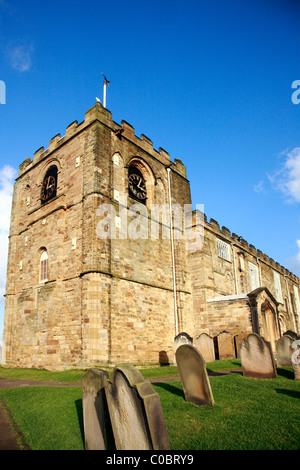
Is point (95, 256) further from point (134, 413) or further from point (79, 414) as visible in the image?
point (134, 413)

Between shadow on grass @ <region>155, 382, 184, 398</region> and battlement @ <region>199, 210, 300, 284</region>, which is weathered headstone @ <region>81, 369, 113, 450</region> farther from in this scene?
battlement @ <region>199, 210, 300, 284</region>

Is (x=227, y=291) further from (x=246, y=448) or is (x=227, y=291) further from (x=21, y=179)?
(x=246, y=448)

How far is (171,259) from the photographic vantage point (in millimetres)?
19750

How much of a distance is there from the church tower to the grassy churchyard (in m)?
5.55

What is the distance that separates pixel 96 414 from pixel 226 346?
13.3m

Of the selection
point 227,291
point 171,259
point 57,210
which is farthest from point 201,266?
point 57,210

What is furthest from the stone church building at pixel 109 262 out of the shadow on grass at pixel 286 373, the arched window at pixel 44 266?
the shadow on grass at pixel 286 373

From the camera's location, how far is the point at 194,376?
21.1 ft

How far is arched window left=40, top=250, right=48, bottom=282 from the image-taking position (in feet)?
56.0

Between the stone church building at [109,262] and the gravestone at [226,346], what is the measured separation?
3.37ft

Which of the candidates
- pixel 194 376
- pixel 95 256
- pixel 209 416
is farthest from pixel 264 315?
pixel 209 416

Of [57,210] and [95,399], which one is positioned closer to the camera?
[95,399]

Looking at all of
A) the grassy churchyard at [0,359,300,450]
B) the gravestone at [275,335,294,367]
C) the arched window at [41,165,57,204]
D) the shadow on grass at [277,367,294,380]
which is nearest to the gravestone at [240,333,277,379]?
the grassy churchyard at [0,359,300,450]
